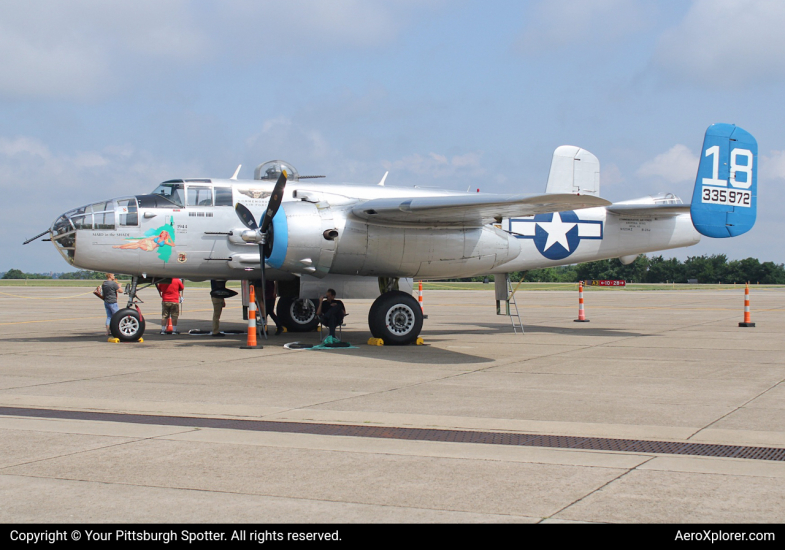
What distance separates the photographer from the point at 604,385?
10.1 meters

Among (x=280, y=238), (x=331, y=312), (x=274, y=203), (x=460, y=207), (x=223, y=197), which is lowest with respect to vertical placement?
(x=331, y=312)

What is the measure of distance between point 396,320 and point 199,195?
17.3 ft

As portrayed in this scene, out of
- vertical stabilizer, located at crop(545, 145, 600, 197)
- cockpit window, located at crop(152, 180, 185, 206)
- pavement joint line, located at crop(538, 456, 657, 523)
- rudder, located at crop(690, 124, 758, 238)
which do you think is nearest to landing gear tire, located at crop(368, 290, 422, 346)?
cockpit window, located at crop(152, 180, 185, 206)

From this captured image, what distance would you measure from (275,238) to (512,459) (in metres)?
9.39

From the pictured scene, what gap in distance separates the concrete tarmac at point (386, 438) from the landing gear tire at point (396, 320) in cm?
81

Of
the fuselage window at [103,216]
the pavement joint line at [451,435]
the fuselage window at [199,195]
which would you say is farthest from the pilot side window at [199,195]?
the pavement joint line at [451,435]

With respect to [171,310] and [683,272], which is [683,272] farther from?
[171,310]

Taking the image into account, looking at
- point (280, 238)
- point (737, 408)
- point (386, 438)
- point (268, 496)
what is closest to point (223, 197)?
point (280, 238)

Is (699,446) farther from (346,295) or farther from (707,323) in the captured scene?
(707,323)

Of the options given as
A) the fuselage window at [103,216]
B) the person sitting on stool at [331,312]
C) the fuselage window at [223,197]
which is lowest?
the person sitting on stool at [331,312]

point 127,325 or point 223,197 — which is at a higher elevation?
point 223,197

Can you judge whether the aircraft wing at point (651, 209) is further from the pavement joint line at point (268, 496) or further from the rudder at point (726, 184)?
the pavement joint line at point (268, 496)

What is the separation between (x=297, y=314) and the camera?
19766mm

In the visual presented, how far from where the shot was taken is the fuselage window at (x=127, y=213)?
1576cm
